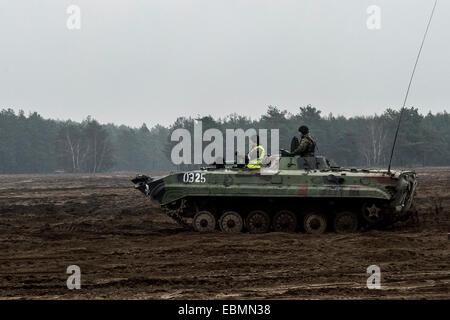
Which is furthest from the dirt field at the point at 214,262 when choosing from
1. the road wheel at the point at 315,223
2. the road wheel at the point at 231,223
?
the road wheel at the point at 231,223

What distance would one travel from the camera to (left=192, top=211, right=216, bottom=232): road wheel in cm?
1823

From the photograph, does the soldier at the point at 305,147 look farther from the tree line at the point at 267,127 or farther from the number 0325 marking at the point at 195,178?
the tree line at the point at 267,127

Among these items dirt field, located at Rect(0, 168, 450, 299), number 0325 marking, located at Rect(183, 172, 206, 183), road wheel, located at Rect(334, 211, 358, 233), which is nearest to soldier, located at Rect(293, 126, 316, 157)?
road wheel, located at Rect(334, 211, 358, 233)

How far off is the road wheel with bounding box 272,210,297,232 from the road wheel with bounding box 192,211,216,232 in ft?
5.50

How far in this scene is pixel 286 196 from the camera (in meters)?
17.4

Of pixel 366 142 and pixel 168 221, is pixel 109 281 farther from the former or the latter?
pixel 366 142

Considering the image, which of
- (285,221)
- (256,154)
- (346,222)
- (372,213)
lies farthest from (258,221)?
(372,213)

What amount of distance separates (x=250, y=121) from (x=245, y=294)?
91.4m

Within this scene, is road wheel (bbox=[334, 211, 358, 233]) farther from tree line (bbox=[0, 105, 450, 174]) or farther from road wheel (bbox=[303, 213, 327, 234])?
tree line (bbox=[0, 105, 450, 174])

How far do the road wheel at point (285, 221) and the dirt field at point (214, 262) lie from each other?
1.02m

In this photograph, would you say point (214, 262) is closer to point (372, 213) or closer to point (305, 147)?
point (372, 213)

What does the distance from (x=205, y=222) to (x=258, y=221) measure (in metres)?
1.44

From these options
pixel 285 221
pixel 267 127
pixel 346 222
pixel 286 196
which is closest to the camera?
pixel 286 196
